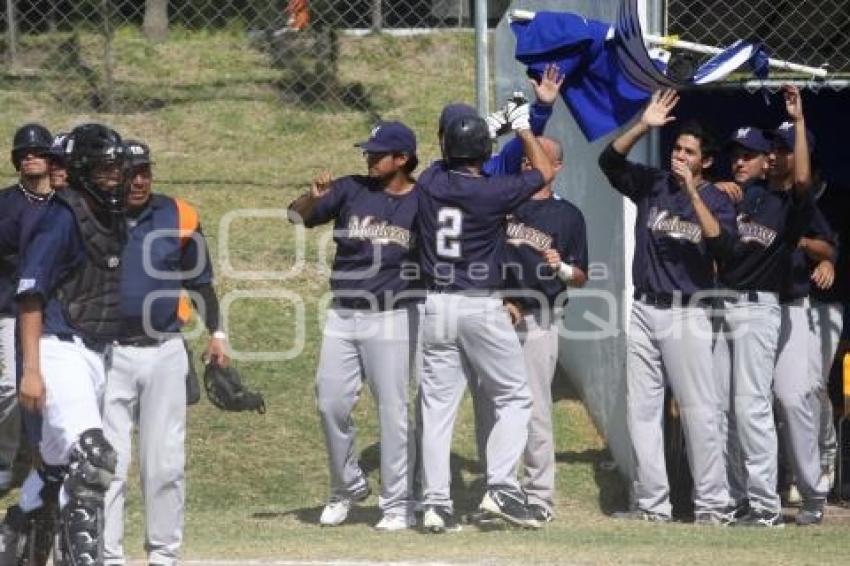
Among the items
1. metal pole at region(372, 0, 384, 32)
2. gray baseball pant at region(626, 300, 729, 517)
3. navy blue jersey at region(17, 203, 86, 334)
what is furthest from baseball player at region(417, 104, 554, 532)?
metal pole at region(372, 0, 384, 32)

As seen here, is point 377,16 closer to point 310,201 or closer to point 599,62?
point 599,62

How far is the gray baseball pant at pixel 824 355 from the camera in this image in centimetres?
1084

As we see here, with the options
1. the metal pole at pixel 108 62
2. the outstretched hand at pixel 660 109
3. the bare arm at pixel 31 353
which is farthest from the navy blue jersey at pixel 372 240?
the metal pole at pixel 108 62

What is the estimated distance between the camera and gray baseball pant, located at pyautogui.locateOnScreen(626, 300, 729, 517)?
10391 millimetres

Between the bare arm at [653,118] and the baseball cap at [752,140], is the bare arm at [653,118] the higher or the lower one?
the higher one

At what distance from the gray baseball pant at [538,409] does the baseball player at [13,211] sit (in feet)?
8.03

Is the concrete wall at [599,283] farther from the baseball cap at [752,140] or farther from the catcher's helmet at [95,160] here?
the catcher's helmet at [95,160]

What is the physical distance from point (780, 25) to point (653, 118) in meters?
3.70

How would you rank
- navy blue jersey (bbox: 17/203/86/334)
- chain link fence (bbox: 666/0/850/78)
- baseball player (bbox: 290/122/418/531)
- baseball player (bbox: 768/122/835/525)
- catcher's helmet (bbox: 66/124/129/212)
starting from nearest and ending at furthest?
navy blue jersey (bbox: 17/203/86/334) → catcher's helmet (bbox: 66/124/129/212) → baseball player (bbox: 290/122/418/531) → baseball player (bbox: 768/122/835/525) → chain link fence (bbox: 666/0/850/78)

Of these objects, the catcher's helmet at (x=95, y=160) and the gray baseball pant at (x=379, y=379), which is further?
the gray baseball pant at (x=379, y=379)

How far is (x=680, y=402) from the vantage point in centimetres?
1046

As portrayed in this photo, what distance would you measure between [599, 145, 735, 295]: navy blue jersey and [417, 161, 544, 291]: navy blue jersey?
0.65 metres

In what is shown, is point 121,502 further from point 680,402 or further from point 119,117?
point 119,117

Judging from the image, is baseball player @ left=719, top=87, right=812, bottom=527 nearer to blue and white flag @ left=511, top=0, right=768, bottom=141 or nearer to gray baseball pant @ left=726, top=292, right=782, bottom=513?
gray baseball pant @ left=726, top=292, right=782, bottom=513
